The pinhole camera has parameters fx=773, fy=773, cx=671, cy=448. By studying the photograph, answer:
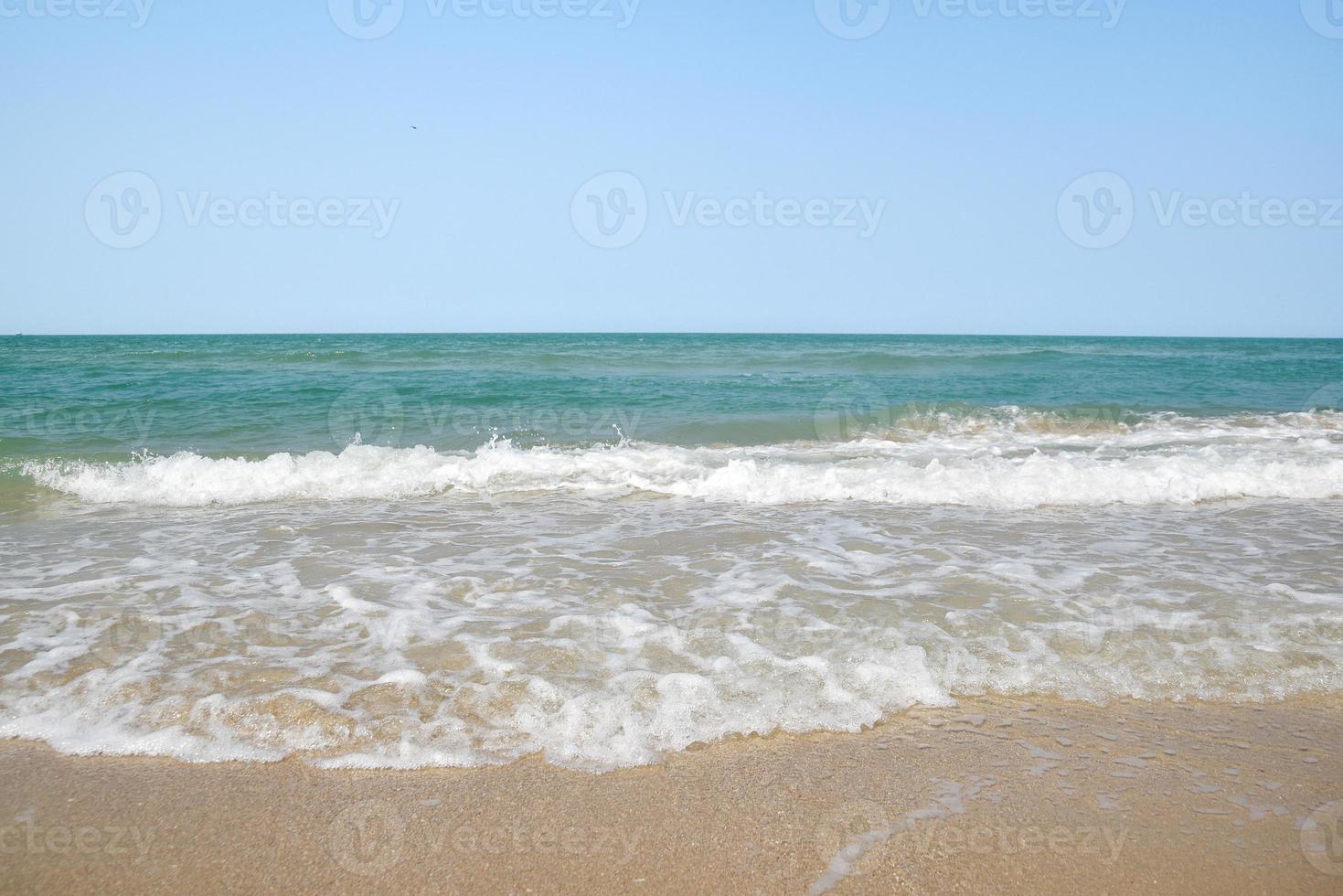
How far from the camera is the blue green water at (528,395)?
11263 millimetres

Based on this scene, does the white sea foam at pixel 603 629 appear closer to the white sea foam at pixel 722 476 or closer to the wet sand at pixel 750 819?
the wet sand at pixel 750 819

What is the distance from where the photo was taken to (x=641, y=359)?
2616cm

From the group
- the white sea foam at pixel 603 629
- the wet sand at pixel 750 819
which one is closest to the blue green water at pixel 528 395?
the white sea foam at pixel 603 629

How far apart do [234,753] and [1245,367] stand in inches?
1209

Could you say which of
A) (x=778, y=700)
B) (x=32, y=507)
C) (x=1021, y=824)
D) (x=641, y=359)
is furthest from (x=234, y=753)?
(x=641, y=359)

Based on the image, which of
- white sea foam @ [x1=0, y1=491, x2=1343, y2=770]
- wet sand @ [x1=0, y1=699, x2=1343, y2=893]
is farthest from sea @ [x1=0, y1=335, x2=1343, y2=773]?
wet sand @ [x1=0, y1=699, x2=1343, y2=893]

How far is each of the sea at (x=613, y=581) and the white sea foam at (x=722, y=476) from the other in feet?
0.16

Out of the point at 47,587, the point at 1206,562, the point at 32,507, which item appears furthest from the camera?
the point at 32,507

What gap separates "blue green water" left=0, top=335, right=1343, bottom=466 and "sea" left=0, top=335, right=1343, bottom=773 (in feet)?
0.68

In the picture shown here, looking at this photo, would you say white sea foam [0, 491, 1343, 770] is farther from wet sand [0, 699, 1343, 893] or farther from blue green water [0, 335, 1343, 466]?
blue green water [0, 335, 1343, 466]

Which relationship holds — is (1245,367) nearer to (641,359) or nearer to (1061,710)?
(641,359)

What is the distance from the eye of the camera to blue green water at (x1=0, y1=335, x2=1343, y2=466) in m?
11.3

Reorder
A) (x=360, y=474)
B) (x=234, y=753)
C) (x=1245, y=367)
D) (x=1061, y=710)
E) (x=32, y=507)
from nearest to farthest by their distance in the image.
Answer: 1. (x=234, y=753)
2. (x=1061, y=710)
3. (x=32, y=507)
4. (x=360, y=474)
5. (x=1245, y=367)

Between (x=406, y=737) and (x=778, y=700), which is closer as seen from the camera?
(x=406, y=737)
